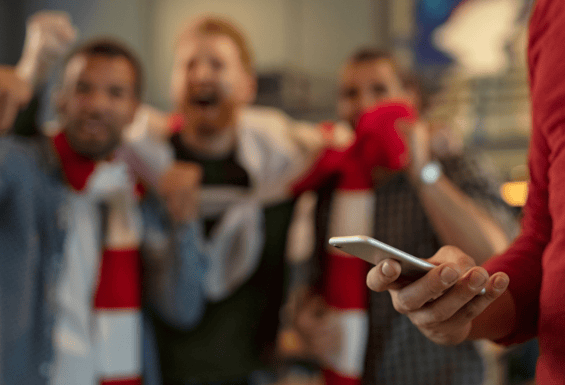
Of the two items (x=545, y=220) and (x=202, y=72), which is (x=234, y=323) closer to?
(x=202, y=72)

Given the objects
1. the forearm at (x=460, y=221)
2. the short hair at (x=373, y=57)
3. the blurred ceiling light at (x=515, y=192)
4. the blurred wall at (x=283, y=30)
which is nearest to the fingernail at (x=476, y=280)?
the forearm at (x=460, y=221)

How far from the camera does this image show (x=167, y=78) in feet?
9.62

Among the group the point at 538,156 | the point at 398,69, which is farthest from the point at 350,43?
the point at 538,156

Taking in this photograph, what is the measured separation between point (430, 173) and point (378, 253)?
1.81ft

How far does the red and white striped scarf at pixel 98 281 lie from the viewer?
2.84 ft

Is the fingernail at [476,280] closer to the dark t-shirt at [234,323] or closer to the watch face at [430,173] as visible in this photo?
the watch face at [430,173]

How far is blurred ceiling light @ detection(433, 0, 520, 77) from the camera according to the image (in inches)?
95.7

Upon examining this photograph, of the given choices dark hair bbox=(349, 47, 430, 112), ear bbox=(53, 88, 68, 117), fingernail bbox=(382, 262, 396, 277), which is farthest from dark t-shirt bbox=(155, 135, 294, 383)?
fingernail bbox=(382, 262, 396, 277)

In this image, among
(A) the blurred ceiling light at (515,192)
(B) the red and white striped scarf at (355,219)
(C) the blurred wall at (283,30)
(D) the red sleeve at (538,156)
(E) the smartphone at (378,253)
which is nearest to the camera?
(E) the smartphone at (378,253)

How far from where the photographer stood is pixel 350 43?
274 centimetres

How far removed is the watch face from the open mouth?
421 millimetres

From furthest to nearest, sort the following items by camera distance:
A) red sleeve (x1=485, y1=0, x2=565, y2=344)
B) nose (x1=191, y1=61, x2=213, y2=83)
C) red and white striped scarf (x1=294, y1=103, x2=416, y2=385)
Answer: nose (x1=191, y1=61, x2=213, y2=83) < red and white striped scarf (x1=294, y1=103, x2=416, y2=385) < red sleeve (x1=485, y1=0, x2=565, y2=344)

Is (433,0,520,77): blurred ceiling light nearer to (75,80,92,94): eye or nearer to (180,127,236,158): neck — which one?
(180,127,236,158): neck

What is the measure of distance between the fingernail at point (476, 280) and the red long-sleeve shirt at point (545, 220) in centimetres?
10
